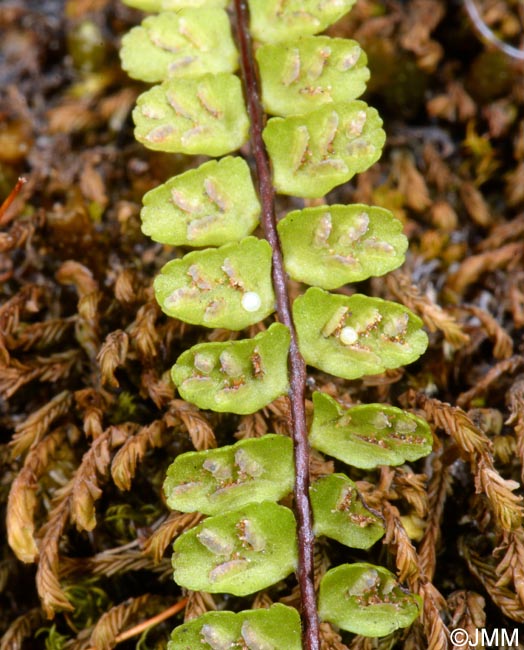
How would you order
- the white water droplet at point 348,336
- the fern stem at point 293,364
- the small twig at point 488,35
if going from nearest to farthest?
the fern stem at point 293,364 → the white water droplet at point 348,336 → the small twig at point 488,35

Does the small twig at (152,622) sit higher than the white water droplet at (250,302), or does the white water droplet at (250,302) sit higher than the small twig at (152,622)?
the white water droplet at (250,302)

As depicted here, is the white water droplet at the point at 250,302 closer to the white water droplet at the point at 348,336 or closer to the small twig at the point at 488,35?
the white water droplet at the point at 348,336

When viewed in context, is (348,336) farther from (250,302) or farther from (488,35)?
(488,35)

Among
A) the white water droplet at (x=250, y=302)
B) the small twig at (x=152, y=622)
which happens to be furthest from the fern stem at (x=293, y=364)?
the small twig at (x=152, y=622)

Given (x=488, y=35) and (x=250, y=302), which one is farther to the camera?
(x=488, y=35)

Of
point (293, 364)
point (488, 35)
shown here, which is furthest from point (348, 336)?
point (488, 35)

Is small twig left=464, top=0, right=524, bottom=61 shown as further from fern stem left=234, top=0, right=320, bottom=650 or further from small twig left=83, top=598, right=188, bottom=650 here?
small twig left=83, top=598, right=188, bottom=650

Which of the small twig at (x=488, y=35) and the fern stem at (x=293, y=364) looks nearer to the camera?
the fern stem at (x=293, y=364)

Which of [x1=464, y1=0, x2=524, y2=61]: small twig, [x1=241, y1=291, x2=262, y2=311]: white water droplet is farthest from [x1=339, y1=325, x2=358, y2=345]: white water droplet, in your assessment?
[x1=464, y1=0, x2=524, y2=61]: small twig
